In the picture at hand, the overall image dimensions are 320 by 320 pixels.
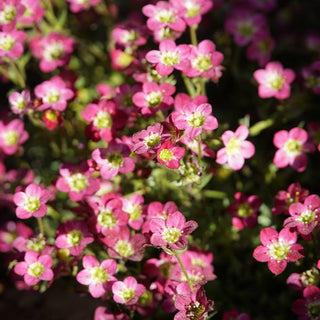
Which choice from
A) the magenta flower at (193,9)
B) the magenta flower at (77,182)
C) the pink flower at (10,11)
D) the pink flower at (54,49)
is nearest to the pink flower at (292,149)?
the magenta flower at (193,9)

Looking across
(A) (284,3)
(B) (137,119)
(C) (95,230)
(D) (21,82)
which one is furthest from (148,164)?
(A) (284,3)

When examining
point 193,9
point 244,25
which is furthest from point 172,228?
point 244,25

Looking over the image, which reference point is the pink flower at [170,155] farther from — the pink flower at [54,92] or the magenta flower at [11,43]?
the magenta flower at [11,43]

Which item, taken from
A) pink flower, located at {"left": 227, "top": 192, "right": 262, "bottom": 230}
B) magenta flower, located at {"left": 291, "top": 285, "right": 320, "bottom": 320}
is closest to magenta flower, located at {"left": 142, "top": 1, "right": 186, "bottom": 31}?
pink flower, located at {"left": 227, "top": 192, "right": 262, "bottom": 230}

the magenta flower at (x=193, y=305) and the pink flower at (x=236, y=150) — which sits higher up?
the pink flower at (x=236, y=150)

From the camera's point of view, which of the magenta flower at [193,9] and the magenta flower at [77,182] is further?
the magenta flower at [193,9]

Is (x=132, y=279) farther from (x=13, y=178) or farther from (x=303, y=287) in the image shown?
(x=13, y=178)
